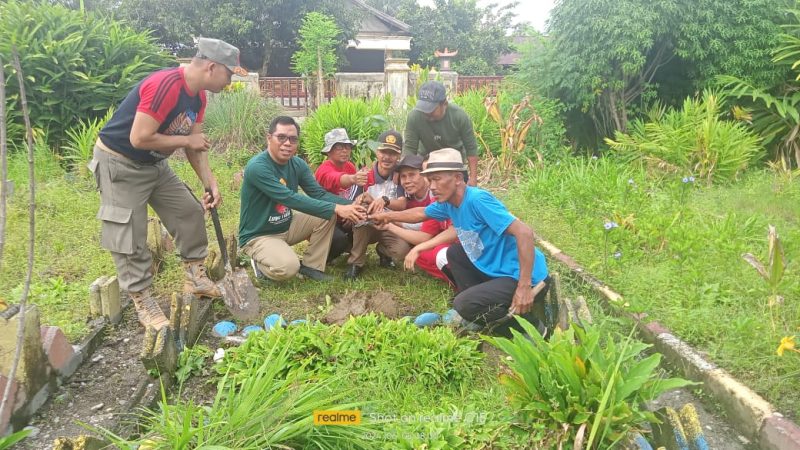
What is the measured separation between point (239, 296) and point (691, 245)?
134 inches

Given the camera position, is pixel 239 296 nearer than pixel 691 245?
Answer: Yes

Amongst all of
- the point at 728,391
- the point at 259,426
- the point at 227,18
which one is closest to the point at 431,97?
the point at 728,391

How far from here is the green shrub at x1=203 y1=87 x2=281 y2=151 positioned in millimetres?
9242

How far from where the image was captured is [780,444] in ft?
7.97

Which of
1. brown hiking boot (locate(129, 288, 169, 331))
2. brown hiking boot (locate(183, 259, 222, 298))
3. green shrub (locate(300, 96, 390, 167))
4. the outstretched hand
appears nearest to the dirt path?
brown hiking boot (locate(129, 288, 169, 331))

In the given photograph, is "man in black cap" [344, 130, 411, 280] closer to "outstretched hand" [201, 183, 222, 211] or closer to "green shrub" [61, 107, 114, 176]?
"outstretched hand" [201, 183, 222, 211]

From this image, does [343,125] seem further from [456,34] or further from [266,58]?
[456,34]

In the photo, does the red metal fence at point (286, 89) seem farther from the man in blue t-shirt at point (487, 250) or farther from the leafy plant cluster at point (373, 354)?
the leafy plant cluster at point (373, 354)

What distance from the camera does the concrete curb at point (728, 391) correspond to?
246cm

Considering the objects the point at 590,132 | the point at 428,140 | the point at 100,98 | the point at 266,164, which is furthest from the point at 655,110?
the point at 100,98

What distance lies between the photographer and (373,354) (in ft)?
9.53

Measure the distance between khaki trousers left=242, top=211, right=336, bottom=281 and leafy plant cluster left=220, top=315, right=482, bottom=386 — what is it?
1.27 m

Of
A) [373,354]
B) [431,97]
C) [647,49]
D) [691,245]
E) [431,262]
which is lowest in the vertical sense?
[373,354]

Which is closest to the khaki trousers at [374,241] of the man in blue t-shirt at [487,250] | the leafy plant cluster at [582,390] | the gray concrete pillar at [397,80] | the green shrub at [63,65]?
→ the man in blue t-shirt at [487,250]
